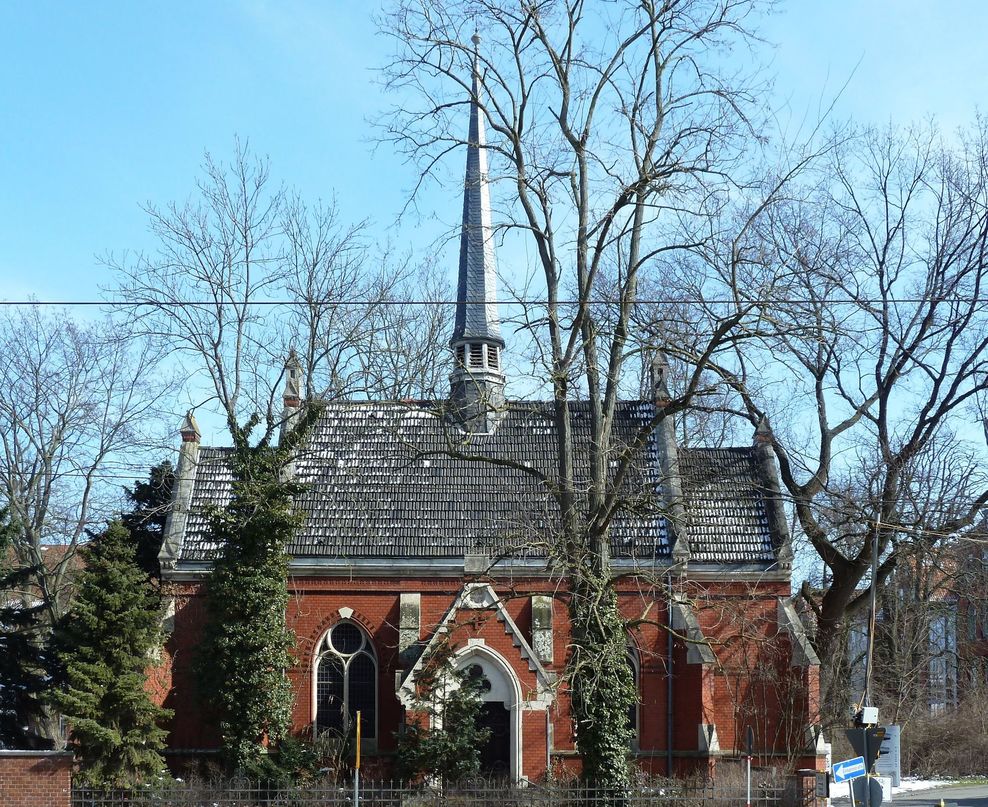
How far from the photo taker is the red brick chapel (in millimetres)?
25703

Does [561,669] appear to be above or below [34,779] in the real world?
above

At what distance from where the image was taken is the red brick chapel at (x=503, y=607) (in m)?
25.7

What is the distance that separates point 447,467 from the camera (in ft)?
96.5

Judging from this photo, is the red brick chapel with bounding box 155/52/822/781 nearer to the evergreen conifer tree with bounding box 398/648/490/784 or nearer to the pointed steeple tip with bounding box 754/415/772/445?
the pointed steeple tip with bounding box 754/415/772/445

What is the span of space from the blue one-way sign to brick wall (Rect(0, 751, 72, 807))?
12.8 meters

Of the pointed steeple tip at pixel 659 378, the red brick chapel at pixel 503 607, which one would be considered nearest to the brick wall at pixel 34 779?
the red brick chapel at pixel 503 607

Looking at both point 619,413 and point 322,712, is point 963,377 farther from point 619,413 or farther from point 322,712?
point 322,712

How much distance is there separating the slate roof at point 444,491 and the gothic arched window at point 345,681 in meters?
2.08


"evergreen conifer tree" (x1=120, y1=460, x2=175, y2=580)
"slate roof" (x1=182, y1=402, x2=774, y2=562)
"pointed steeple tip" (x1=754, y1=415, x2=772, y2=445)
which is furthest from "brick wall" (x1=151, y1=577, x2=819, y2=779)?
"pointed steeple tip" (x1=754, y1=415, x2=772, y2=445)

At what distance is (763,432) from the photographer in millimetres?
29406

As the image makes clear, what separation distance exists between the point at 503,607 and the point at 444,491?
393 cm

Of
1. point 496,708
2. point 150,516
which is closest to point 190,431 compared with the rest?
point 150,516

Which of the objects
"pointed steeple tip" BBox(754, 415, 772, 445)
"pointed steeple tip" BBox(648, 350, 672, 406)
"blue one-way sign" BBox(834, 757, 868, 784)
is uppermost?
"pointed steeple tip" BBox(648, 350, 672, 406)

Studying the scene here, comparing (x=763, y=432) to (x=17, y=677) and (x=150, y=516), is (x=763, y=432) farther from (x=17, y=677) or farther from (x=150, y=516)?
(x=17, y=677)
